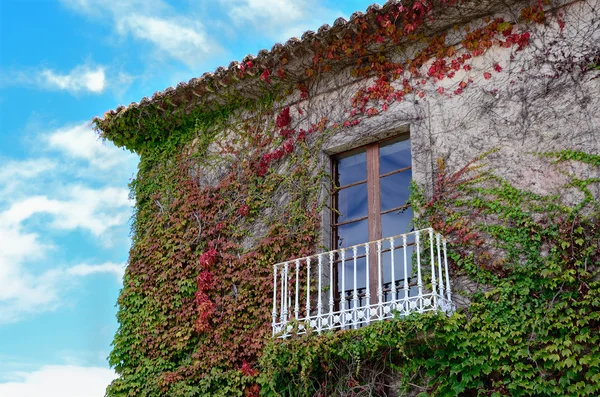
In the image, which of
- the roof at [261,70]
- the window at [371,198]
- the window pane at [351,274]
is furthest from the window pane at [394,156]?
the roof at [261,70]

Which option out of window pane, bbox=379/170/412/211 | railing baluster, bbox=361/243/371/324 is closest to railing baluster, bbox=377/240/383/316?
railing baluster, bbox=361/243/371/324

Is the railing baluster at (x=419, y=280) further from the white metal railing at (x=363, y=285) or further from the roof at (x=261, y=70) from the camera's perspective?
the roof at (x=261, y=70)

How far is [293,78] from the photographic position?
9688mm

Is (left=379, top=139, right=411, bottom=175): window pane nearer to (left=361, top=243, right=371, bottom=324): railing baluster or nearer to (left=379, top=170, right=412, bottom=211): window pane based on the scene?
(left=379, top=170, right=412, bottom=211): window pane

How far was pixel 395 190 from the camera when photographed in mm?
8438

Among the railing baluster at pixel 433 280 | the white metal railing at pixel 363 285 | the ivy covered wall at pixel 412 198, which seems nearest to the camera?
the ivy covered wall at pixel 412 198

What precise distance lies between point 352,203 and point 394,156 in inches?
30.2

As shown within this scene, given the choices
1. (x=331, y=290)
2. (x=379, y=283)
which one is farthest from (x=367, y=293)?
(x=331, y=290)

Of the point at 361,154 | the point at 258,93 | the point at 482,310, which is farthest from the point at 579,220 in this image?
the point at 258,93

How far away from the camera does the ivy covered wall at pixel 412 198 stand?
22.2 feet

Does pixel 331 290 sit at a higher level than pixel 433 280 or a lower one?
higher

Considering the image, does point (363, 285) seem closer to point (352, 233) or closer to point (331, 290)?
point (331, 290)

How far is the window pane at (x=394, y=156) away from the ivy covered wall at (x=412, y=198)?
0.27 m

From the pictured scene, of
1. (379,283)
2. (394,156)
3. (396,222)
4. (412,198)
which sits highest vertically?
(394,156)
